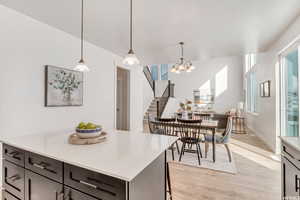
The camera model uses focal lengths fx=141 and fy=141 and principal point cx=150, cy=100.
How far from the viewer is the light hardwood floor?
6.12 feet

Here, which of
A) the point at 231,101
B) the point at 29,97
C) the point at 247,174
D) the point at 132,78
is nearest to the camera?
the point at 29,97

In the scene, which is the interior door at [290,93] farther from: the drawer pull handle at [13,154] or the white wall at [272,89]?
the drawer pull handle at [13,154]

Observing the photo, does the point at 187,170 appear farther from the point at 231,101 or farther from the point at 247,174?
the point at 231,101

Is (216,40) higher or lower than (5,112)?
higher

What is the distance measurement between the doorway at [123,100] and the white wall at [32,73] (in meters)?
1.37

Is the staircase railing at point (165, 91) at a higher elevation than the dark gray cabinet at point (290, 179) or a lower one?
higher

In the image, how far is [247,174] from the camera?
2.39 meters

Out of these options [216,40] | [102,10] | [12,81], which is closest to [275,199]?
[216,40]

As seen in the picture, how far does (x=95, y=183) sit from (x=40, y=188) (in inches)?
26.9

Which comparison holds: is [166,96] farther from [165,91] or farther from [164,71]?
[164,71]

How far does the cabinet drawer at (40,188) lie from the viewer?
1.11 metres

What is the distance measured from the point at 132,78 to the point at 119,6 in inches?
109

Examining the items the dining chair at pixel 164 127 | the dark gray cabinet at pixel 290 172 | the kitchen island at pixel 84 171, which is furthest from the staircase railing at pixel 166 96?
the kitchen island at pixel 84 171

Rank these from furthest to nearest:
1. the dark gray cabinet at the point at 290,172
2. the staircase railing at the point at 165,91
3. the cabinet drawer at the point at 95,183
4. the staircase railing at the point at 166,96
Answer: the staircase railing at the point at 165,91, the staircase railing at the point at 166,96, the dark gray cabinet at the point at 290,172, the cabinet drawer at the point at 95,183
